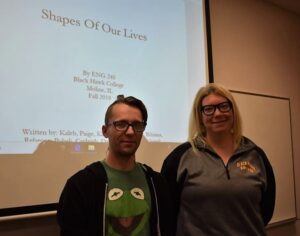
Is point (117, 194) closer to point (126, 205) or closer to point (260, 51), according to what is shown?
point (126, 205)

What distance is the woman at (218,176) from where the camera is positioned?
159 centimetres

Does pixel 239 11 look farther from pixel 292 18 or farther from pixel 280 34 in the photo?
pixel 292 18

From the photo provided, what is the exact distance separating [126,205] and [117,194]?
2.0 inches

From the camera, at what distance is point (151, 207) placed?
143 cm

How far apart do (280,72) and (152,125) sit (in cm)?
171

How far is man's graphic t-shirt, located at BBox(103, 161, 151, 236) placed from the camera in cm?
132

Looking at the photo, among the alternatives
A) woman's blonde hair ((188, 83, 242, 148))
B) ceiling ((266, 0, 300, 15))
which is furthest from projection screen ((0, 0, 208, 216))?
ceiling ((266, 0, 300, 15))

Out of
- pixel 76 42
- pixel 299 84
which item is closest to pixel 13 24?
pixel 76 42

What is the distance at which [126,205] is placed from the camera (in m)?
1.34

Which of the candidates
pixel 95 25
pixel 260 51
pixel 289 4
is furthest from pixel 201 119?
pixel 289 4

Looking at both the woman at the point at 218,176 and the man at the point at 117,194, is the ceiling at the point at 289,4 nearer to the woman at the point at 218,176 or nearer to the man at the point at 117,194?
the woman at the point at 218,176

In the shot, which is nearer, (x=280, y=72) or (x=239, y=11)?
(x=239, y=11)

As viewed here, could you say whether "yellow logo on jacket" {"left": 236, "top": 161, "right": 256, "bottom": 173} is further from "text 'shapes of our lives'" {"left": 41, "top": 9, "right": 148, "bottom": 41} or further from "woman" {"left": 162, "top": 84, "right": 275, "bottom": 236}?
"text 'shapes of our lives'" {"left": 41, "top": 9, "right": 148, "bottom": 41}

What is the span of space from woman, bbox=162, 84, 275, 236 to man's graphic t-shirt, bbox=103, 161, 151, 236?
285mm
